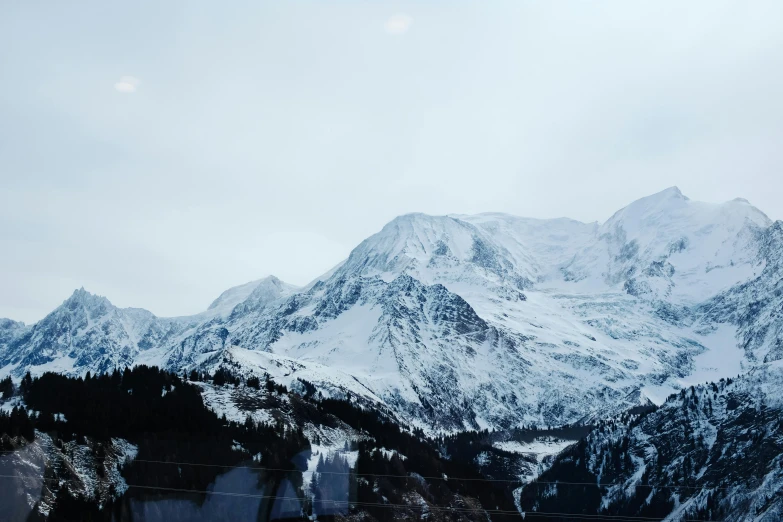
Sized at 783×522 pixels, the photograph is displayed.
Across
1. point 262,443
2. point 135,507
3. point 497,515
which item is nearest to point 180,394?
point 262,443

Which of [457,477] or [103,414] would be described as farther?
[457,477]

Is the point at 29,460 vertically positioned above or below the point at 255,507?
above

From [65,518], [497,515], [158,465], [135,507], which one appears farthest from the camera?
[497,515]

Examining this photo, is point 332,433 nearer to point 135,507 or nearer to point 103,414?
point 103,414

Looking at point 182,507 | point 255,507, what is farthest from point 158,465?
point 255,507

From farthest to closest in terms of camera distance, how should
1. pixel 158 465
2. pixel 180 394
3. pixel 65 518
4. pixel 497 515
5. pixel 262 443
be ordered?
pixel 497 515, pixel 180 394, pixel 262 443, pixel 158 465, pixel 65 518

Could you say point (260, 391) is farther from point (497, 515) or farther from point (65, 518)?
point (65, 518)

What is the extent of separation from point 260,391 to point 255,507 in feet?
232

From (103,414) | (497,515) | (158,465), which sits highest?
(103,414)

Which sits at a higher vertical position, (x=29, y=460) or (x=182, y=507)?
(x=29, y=460)

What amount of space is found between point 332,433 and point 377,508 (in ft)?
166

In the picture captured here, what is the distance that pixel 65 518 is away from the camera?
97188 mm

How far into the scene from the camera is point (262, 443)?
147 m

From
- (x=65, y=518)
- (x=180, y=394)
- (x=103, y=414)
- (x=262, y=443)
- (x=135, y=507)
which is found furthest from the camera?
(x=180, y=394)
